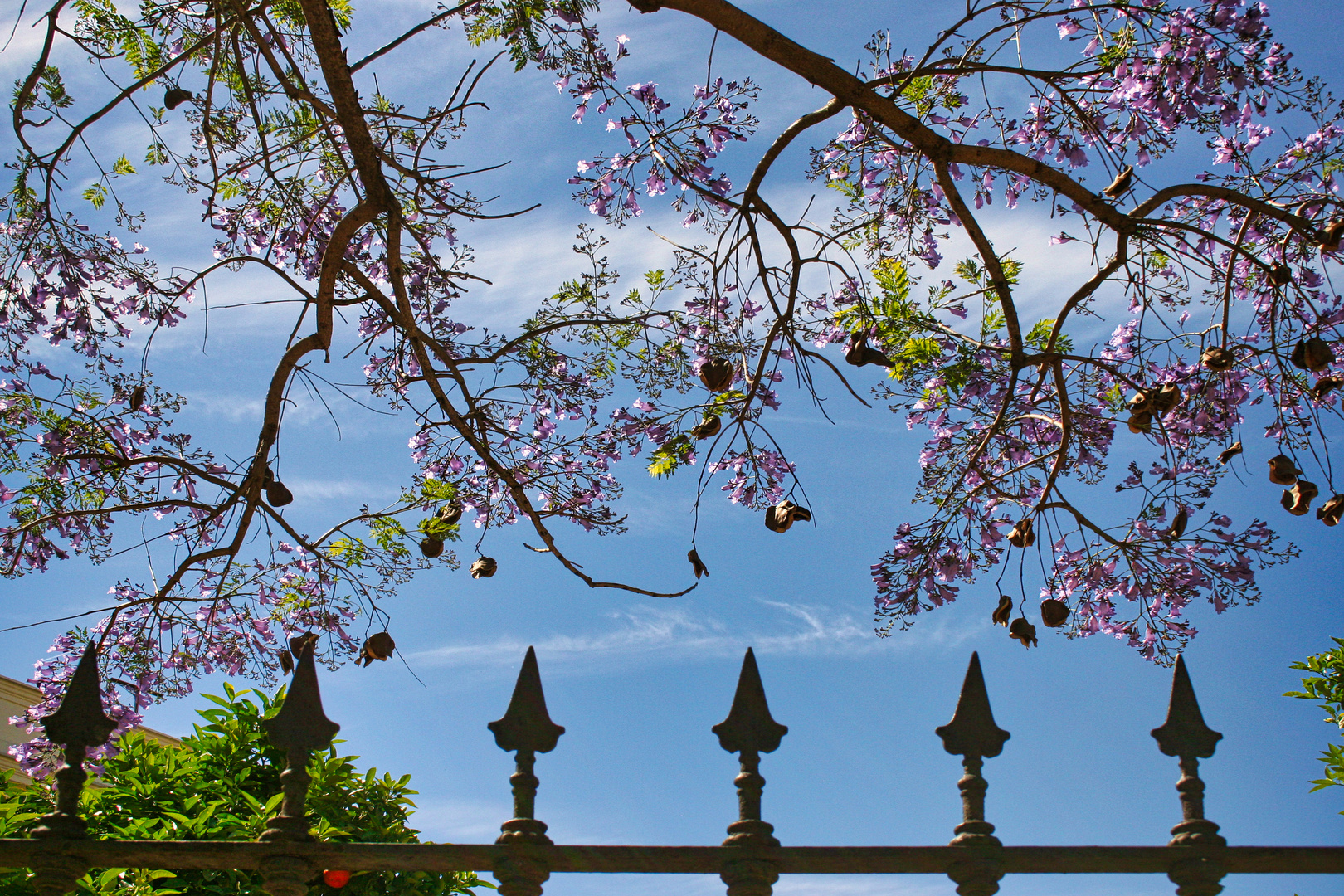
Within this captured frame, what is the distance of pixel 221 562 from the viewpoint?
533 cm

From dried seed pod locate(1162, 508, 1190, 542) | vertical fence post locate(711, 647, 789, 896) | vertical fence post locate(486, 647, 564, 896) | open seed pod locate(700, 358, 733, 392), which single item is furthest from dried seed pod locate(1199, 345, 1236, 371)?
vertical fence post locate(486, 647, 564, 896)

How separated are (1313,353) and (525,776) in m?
3.50

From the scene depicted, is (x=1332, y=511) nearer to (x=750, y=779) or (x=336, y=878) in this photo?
(x=750, y=779)

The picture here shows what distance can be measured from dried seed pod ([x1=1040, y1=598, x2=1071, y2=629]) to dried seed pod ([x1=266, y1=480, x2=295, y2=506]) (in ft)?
11.6

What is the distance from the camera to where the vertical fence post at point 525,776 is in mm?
1781

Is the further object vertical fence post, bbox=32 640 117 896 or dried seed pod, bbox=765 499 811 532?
dried seed pod, bbox=765 499 811 532

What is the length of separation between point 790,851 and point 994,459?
3543mm

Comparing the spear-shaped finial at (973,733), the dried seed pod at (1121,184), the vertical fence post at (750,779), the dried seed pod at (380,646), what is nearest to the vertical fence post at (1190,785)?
the spear-shaped finial at (973,733)

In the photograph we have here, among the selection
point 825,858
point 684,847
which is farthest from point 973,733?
point 684,847

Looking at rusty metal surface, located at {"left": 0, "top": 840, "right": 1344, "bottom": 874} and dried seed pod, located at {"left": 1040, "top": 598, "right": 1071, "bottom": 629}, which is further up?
dried seed pod, located at {"left": 1040, "top": 598, "right": 1071, "bottom": 629}

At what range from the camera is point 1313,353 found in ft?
12.2

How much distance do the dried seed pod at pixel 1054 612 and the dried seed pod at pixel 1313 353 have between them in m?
1.43

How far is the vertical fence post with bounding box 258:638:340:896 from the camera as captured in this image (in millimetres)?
1813

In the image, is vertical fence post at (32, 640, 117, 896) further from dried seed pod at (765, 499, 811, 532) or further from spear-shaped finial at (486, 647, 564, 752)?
dried seed pod at (765, 499, 811, 532)
